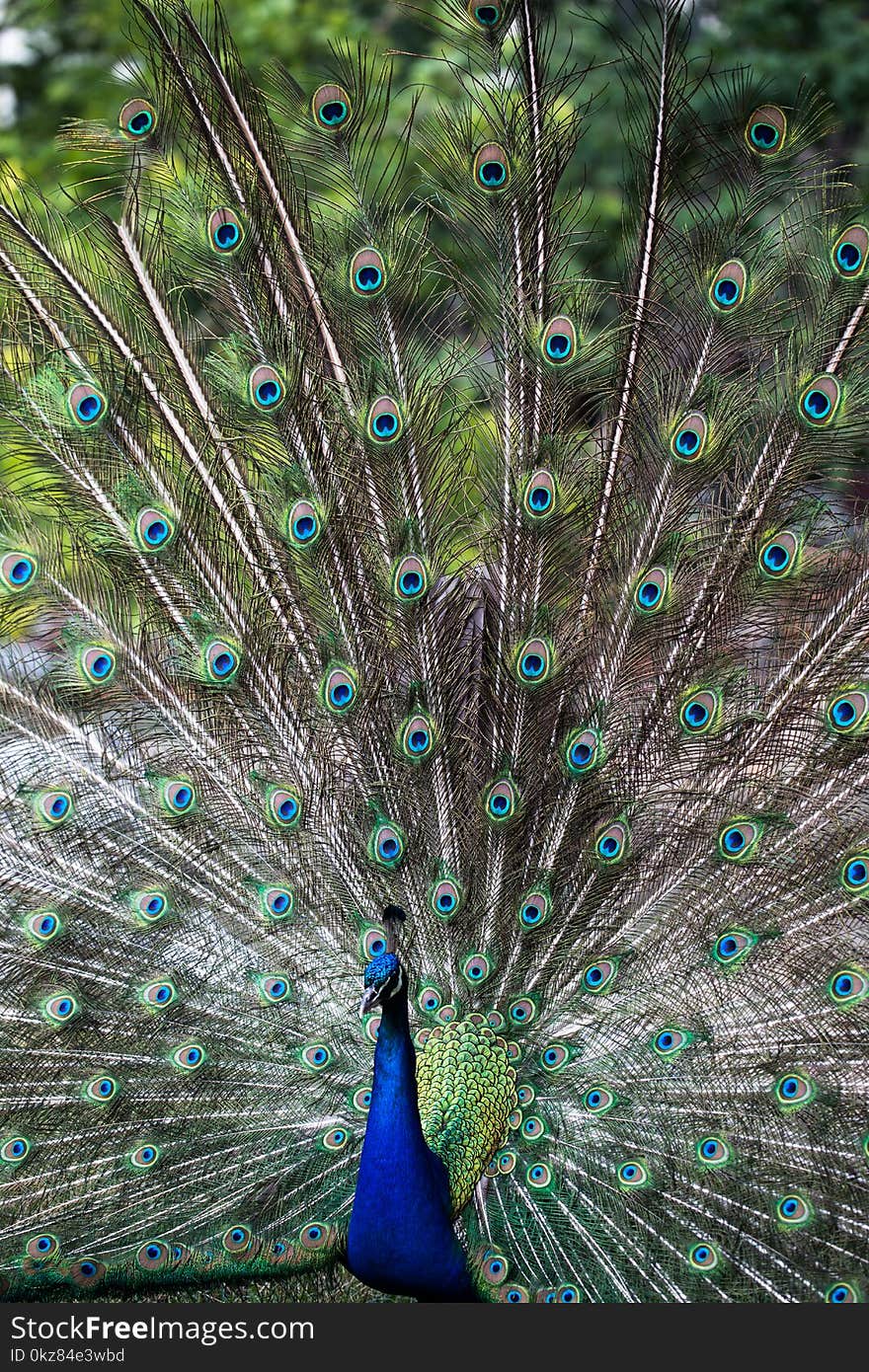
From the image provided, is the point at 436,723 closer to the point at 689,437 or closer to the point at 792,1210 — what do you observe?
the point at 689,437

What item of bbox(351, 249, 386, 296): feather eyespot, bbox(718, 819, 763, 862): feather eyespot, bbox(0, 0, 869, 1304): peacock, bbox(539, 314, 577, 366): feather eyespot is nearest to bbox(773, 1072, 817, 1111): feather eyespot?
bbox(0, 0, 869, 1304): peacock

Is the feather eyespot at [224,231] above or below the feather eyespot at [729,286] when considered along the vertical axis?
below

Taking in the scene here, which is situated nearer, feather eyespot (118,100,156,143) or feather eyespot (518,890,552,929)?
feather eyespot (118,100,156,143)

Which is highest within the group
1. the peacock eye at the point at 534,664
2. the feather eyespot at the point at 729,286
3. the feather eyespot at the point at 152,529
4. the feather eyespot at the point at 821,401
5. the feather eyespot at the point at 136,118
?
the feather eyespot at the point at 729,286

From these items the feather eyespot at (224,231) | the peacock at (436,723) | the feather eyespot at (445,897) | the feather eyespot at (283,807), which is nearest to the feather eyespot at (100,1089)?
the peacock at (436,723)

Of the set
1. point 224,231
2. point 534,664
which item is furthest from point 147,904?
point 224,231

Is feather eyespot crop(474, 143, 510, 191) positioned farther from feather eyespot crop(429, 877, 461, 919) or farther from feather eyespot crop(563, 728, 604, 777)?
feather eyespot crop(429, 877, 461, 919)

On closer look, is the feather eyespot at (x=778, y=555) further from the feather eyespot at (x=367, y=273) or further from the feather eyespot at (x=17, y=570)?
the feather eyespot at (x=17, y=570)
